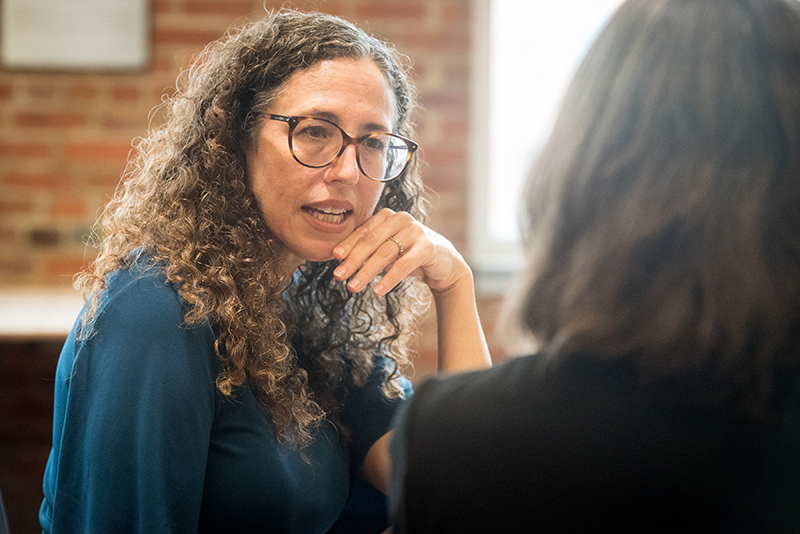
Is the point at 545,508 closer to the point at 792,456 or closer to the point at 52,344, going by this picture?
the point at 792,456

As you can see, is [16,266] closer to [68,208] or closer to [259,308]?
[68,208]

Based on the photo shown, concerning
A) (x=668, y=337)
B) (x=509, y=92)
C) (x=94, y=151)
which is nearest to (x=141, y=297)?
(x=668, y=337)

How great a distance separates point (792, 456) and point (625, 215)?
24cm

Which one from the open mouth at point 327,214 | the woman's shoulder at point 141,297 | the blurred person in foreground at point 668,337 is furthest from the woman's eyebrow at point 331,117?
the blurred person in foreground at point 668,337

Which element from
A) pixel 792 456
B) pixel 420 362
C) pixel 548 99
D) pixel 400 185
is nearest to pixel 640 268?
pixel 792 456

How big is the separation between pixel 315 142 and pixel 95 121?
5.63 ft

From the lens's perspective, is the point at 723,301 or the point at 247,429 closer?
the point at 723,301

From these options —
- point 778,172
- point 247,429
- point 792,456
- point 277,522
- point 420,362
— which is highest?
point 778,172

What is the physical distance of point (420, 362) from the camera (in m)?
2.48

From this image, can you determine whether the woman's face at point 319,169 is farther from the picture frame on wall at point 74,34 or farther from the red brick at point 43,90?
the red brick at point 43,90

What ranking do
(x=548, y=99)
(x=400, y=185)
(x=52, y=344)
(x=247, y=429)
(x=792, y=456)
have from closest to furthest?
(x=792, y=456)
(x=247, y=429)
(x=400, y=185)
(x=52, y=344)
(x=548, y=99)

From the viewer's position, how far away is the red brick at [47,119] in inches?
95.3

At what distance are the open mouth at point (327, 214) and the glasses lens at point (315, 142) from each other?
0.08 meters

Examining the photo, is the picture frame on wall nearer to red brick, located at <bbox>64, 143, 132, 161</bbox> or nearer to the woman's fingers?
red brick, located at <bbox>64, 143, 132, 161</bbox>
